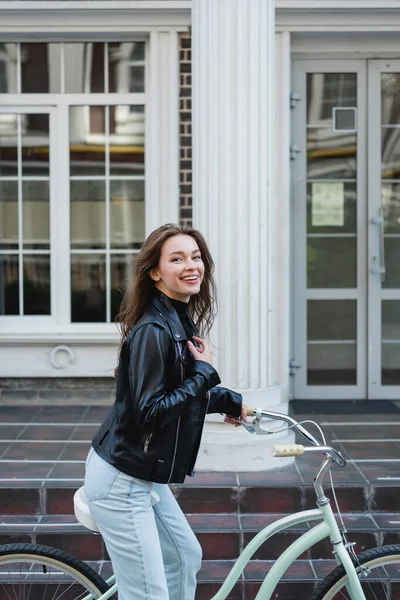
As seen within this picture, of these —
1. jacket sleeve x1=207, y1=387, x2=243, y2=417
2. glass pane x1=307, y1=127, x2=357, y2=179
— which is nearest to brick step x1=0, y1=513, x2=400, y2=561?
jacket sleeve x1=207, y1=387, x2=243, y2=417

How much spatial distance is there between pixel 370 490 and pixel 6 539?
1.85m

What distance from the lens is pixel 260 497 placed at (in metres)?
4.73

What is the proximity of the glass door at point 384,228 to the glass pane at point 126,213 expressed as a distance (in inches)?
68.6

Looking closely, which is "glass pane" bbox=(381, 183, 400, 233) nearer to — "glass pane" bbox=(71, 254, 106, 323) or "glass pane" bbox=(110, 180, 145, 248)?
"glass pane" bbox=(110, 180, 145, 248)

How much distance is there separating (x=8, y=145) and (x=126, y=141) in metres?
Result: 0.90

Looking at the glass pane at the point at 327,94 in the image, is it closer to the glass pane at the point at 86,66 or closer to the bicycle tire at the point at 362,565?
the glass pane at the point at 86,66

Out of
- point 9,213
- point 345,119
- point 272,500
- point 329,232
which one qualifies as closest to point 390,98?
point 345,119

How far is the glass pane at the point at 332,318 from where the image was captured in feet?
22.9

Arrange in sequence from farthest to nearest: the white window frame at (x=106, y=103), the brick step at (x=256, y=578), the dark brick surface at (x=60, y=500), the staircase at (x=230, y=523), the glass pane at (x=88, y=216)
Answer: the glass pane at (x=88, y=216) < the white window frame at (x=106, y=103) < the dark brick surface at (x=60, y=500) < the staircase at (x=230, y=523) < the brick step at (x=256, y=578)

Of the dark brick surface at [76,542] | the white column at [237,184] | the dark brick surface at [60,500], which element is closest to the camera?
the dark brick surface at [76,542]

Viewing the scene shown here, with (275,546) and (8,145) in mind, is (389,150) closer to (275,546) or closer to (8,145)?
(8,145)

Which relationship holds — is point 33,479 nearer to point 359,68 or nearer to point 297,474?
point 297,474

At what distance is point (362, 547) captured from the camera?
4418 millimetres

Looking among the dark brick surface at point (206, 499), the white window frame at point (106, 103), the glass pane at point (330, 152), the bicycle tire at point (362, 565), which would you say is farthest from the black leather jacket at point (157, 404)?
the glass pane at point (330, 152)
